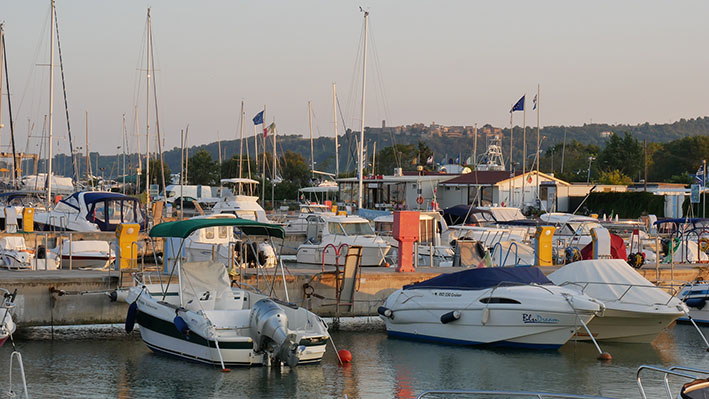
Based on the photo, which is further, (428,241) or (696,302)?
(428,241)

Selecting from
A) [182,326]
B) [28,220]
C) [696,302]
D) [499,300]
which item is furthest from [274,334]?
[28,220]

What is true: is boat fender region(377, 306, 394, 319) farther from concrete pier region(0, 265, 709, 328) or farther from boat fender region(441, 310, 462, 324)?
boat fender region(441, 310, 462, 324)

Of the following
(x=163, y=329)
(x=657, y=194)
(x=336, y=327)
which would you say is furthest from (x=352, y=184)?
(x=163, y=329)

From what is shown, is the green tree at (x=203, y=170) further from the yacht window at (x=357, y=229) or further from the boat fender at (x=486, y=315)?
the boat fender at (x=486, y=315)

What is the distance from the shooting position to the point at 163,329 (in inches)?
757

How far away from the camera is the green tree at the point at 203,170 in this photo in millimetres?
113000

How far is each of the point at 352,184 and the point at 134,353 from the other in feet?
175

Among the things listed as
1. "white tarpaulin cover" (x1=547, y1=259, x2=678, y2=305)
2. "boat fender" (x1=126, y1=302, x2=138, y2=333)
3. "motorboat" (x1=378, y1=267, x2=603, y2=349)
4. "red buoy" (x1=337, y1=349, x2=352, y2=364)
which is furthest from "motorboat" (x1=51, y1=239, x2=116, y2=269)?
"white tarpaulin cover" (x1=547, y1=259, x2=678, y2=305)

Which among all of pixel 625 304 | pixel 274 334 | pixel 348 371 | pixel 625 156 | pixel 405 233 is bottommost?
pixel 348 371

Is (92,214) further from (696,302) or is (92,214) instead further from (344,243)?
(696,302)

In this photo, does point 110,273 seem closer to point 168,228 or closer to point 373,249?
point 168,228

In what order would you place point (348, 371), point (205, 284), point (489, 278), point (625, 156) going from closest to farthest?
point (348, 371)
point (205, 284)
point (489, 278)
point (625, 156)

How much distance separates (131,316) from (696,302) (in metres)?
16.2

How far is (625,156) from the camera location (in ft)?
357
